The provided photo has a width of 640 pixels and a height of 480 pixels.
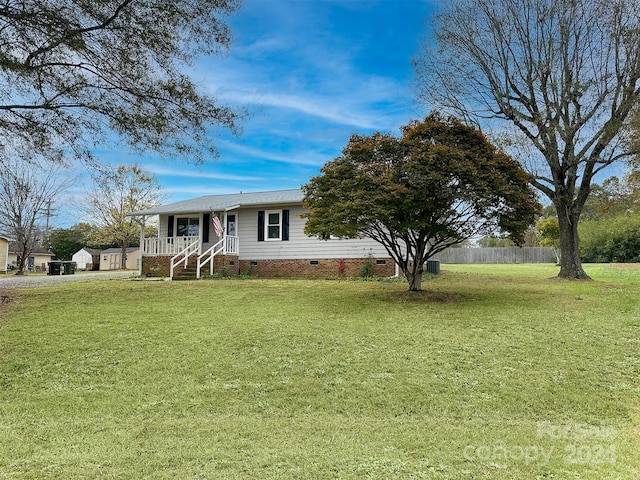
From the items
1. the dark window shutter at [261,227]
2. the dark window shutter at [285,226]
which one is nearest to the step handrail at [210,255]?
the dark window shutter at [261,227]

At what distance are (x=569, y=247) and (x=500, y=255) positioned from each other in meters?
27.5

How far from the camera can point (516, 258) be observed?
41.2 m

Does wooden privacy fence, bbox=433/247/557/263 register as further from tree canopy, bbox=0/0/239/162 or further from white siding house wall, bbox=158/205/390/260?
tree canopy, bbox=0/0/239/162

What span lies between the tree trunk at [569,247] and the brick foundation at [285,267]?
630 cm

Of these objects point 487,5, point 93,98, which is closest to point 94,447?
point 93,98

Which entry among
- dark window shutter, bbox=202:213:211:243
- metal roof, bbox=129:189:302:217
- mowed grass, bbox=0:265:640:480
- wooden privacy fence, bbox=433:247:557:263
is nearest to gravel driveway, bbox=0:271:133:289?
metal roof, bbox=129:189:302:217

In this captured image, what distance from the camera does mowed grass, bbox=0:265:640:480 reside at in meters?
3.10

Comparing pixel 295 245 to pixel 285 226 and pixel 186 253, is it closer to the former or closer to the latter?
pixel 285 226

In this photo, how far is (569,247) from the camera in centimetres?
1570

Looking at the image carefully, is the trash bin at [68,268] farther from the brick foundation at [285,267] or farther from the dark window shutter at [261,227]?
the dark window shutter at [261,227]

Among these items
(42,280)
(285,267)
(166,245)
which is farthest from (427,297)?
(42,280)

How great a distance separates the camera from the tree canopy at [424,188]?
8727 mm

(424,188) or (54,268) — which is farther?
(54,268)

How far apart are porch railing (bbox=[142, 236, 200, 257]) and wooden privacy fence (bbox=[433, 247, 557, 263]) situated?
28.2 meters
